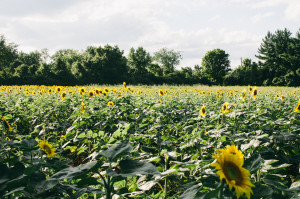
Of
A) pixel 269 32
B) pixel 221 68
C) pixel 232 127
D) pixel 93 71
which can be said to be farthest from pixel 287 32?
pixel 232 127

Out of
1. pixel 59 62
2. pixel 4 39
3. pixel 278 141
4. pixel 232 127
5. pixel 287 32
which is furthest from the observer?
pixel 287 32

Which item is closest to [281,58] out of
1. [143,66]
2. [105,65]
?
[143,66]

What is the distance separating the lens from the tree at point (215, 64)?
58406 millimetres

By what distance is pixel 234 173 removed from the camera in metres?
0.84

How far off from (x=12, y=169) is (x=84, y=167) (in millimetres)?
325

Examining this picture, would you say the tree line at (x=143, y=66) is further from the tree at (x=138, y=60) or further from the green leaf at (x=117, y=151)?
the green leaf at (x=117, y=151)

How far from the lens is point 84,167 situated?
842mm

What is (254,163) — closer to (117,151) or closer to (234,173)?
(234,173)

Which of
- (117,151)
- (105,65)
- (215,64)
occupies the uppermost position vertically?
(215,64)

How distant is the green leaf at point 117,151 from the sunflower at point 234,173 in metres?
0.34

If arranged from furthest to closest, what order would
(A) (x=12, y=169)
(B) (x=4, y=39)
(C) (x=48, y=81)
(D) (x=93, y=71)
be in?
(B) (x=4, y=39), (D) (x=93, y=71), (C) (x=48, y=81), (A) (x=12, y=169)

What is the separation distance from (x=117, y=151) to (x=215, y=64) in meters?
62.3

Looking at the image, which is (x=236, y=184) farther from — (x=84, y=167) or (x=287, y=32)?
(x=287, y=32)

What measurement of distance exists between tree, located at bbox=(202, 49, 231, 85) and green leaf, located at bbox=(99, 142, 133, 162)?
5880cm
